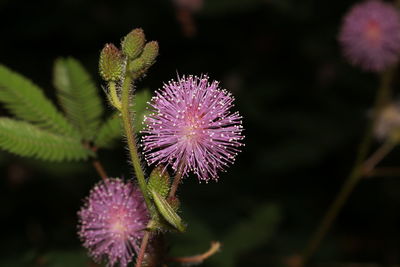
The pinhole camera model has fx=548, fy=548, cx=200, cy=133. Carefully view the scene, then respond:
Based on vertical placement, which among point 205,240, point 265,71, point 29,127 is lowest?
point 29,127

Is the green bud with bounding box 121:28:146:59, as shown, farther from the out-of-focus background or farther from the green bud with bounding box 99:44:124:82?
the out-of-focus background

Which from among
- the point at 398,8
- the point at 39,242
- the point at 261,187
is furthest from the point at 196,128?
the point at 261,187

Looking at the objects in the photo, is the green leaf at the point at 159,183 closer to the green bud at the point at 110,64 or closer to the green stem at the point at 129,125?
the green stem at the point at 129,125

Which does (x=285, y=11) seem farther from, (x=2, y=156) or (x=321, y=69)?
(x=2, y=156)

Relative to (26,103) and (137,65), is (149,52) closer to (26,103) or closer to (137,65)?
(137,65)

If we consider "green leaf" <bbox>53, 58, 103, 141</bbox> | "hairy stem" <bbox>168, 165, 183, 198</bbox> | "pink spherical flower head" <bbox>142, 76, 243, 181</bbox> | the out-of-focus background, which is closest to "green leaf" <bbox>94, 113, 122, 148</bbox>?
"green leaf" <bbox>53, 58, 103, 141</bbox>

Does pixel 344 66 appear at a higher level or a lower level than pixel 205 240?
higher

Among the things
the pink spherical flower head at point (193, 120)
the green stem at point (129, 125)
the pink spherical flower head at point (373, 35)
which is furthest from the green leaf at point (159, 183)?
the pink spherical flower head at point (373, 35)
